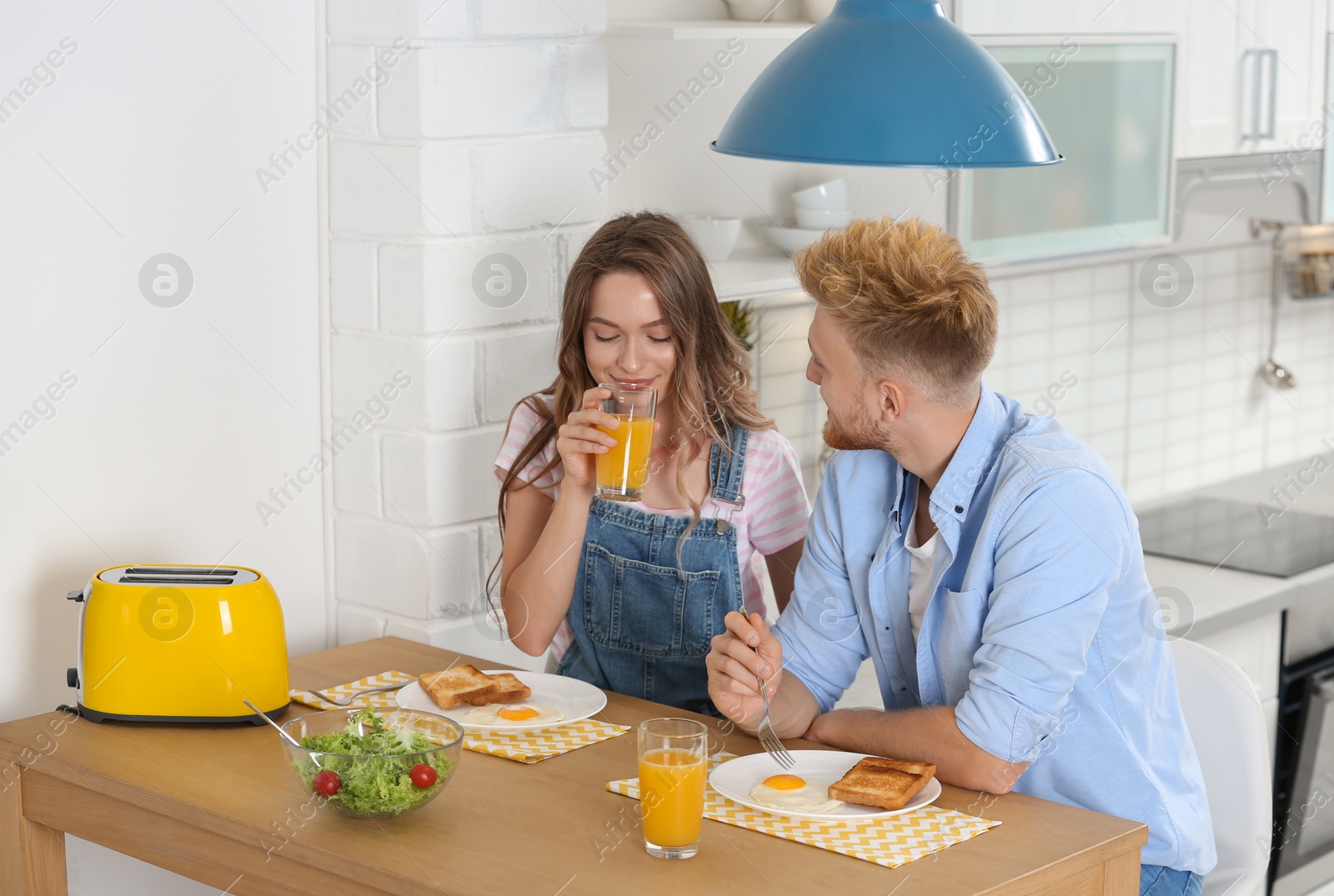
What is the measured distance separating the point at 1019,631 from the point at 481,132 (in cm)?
103

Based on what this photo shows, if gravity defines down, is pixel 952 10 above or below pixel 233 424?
above

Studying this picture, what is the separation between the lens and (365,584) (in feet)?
7.09

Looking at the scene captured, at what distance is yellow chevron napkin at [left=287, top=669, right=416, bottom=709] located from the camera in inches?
68.6

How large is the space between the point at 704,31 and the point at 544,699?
103cm

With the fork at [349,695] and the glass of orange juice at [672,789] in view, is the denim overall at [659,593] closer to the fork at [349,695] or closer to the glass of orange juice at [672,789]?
the fork at [349,695]

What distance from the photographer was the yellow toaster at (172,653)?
5.51 ft

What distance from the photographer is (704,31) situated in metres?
2.13

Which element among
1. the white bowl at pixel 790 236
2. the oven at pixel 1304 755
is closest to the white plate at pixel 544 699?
the white bowl at pixel 790 236

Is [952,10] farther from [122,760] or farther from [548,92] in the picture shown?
[122,760]

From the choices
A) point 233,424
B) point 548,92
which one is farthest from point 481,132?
point 233,424

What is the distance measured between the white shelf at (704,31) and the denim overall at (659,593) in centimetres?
61

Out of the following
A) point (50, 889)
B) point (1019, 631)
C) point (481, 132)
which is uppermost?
point (481, 132)

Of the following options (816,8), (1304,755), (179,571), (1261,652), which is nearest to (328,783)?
(179,571)

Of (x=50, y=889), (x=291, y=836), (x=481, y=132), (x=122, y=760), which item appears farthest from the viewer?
(x=481, y=132)
